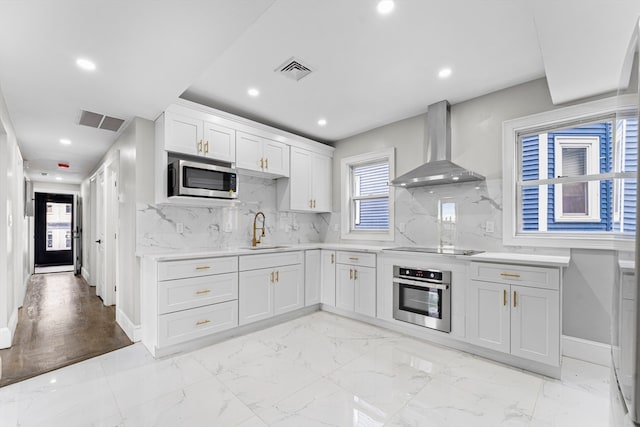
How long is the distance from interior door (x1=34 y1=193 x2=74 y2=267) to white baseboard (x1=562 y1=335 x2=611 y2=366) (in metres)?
10.8

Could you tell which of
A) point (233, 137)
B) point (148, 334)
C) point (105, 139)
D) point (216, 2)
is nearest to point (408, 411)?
point (148, 334)

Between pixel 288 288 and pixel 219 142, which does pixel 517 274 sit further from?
pixel 219 142

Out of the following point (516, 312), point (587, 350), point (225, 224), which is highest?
point (225, 224)

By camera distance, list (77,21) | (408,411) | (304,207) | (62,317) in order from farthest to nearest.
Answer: (304,207)
(62,317)
(408,411)
(77,21)

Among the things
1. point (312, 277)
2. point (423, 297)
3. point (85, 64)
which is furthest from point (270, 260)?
point (85, 64)

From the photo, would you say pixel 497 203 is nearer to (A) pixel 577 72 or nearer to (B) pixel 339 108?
(A) pixel 577 72

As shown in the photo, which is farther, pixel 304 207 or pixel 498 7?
pixel 304 207

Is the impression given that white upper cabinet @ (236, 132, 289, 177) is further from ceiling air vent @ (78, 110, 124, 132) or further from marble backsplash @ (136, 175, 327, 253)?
ceiling air vent @ (78, 110, 124, 132)

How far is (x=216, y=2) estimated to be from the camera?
5.24 ft

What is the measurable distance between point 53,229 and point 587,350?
11835 millimetres

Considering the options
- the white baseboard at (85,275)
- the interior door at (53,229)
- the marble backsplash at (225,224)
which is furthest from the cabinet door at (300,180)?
the interior door at (53,229)

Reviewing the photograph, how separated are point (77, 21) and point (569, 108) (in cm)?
384

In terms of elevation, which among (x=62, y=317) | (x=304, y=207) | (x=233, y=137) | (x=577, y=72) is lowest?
(x=62, y=317)

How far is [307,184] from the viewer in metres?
4.35
